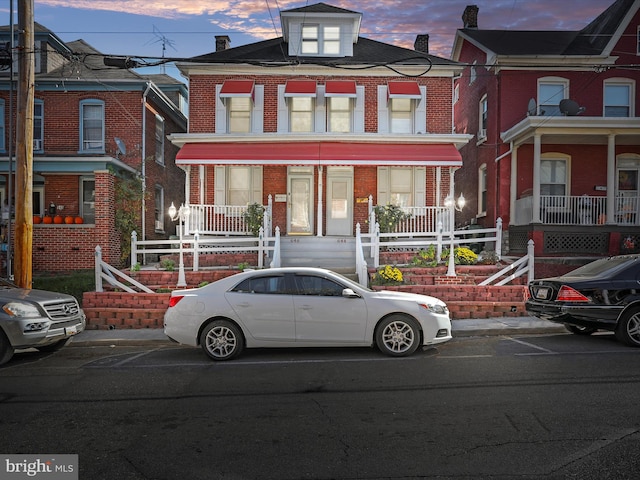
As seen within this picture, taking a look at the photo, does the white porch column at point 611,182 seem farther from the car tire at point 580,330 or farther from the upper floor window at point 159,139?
the upper floor window at point 159,139

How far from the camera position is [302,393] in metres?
6.24

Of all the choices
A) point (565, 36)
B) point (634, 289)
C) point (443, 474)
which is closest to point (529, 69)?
point (565, 36)

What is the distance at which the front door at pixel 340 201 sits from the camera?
18922 millimetres

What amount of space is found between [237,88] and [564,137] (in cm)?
1105

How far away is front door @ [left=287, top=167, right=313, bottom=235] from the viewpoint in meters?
18.9

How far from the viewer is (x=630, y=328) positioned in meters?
8.85

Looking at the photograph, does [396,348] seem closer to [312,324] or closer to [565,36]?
[312,324]

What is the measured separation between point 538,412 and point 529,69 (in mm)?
17076

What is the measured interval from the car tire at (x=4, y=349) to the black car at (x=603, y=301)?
8.67 m

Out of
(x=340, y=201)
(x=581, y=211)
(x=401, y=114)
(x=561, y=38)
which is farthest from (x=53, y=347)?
(x=561, y=38)

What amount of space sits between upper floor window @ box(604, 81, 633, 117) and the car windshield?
11744mm

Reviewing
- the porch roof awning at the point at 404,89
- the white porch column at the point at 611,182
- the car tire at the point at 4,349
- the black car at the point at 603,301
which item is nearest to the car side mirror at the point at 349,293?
the black car at the point at 603,301

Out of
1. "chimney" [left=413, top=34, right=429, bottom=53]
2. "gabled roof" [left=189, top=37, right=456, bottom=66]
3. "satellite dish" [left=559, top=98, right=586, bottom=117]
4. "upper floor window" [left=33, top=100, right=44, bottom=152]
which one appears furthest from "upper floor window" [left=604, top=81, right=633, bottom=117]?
"upper floor window" [left=33, top=100, right=44, bottom=152]

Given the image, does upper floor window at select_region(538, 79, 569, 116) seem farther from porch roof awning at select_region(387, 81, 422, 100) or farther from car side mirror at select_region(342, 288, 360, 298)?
car side mirror at select_region(342, 288, 360, 298)
